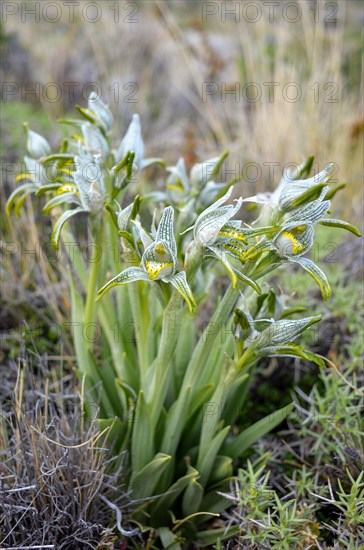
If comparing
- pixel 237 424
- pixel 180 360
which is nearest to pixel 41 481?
pixel 180 360

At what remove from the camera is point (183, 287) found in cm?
119

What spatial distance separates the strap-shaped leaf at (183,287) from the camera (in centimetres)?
116

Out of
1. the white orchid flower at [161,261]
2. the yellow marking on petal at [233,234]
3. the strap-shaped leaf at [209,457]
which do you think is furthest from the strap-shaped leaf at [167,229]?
the strap-shaped leaf at [209,457]

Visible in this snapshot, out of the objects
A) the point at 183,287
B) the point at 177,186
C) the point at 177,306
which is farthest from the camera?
the point at 177,186

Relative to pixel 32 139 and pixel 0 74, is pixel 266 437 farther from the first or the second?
pixel 0 74

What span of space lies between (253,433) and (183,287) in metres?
0.65

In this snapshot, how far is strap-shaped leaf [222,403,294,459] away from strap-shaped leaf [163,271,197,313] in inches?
22.0

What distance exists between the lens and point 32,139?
1.76 metres

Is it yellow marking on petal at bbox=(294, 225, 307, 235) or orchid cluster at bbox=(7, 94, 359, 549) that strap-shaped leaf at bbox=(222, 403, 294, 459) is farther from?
yellow marking on petal at bbox=(294, 225, 307, 235)

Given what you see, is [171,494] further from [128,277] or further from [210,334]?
[128,277]

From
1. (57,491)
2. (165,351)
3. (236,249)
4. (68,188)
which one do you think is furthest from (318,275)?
(57,491)

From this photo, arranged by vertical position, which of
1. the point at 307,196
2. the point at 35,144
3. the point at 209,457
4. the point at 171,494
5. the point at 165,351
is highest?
the point at 35,144

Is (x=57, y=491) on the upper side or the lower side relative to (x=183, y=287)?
lower

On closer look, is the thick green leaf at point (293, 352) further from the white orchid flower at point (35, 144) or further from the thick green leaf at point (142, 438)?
the white orchid flower at point (35, 144)
